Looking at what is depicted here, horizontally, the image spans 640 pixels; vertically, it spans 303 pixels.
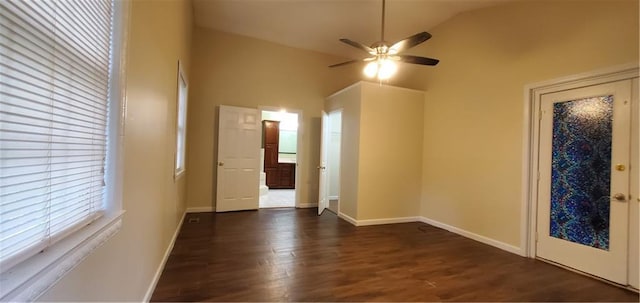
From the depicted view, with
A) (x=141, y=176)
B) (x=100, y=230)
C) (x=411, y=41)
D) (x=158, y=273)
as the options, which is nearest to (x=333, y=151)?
(x=411, y=41)

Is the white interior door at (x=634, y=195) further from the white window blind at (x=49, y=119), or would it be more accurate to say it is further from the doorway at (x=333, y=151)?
the doorway at (x=333, y=151)

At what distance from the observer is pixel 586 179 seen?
2783mm

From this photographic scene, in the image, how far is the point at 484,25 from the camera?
3.80 meters

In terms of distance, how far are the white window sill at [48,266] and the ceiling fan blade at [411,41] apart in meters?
2.96

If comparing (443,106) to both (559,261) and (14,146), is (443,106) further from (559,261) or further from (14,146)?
(14,146)

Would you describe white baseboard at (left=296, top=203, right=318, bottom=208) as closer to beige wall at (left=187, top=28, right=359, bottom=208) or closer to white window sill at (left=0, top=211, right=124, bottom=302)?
beige wall at (left=187, top=28, right=359, bottom=208)

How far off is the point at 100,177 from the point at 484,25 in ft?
15.5

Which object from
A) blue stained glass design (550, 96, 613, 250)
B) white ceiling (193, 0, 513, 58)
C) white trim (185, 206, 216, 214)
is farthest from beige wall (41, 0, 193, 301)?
blue stained glass design (550, 96, 613, 250)

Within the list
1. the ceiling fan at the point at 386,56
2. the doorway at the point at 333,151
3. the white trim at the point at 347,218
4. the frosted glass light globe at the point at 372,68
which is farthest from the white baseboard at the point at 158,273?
the doorway at the point at 333,151

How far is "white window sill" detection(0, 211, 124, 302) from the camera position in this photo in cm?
63

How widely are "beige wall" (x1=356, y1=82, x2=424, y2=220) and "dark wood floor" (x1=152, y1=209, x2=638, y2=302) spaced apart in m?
0.71

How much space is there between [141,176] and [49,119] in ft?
3.22

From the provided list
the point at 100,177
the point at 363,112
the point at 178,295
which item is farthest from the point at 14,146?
the point at 363,112

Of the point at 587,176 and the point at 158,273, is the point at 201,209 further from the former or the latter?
the point at 587,176
